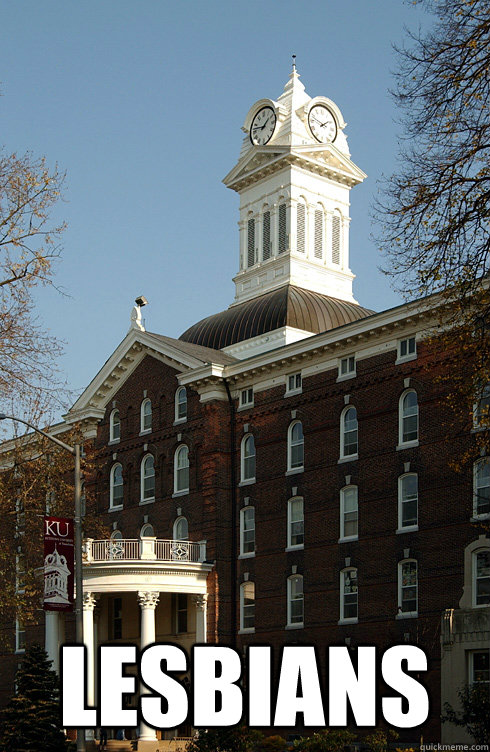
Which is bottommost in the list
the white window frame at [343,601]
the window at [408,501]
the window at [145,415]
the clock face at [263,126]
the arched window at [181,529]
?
the white window frame at [343,601]

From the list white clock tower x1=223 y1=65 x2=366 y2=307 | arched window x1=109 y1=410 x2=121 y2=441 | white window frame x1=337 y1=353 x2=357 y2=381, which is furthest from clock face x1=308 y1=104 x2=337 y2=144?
white window frame x1=337 y1=353 x2=357 y2=381

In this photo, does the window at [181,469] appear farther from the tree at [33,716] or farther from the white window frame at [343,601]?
the tree at [33,716]

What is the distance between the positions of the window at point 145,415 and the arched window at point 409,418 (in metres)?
15.6

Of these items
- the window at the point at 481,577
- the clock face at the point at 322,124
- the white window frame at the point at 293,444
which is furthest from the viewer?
the clock face at the point at 322,124

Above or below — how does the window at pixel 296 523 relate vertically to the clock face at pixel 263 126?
below

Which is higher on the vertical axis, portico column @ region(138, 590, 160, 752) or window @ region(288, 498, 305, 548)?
window @ region(288, 498, 305, 548)

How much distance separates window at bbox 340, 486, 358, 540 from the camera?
45.9 m

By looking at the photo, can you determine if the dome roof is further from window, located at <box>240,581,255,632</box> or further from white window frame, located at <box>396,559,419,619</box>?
white window frame, located at <box>396,559,419,619</box>

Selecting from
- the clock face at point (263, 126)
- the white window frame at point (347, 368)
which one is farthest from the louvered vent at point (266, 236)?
the white window frame at point (347, 368)

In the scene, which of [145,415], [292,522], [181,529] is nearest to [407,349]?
[292,522]

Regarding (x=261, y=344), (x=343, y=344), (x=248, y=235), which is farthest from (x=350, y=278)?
(x=343, y=344)

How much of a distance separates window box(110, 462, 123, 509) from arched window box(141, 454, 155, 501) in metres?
1.93

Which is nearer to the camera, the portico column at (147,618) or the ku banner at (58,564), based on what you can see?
the ku banner at (58,564)

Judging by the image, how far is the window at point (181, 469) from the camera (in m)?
54.0
